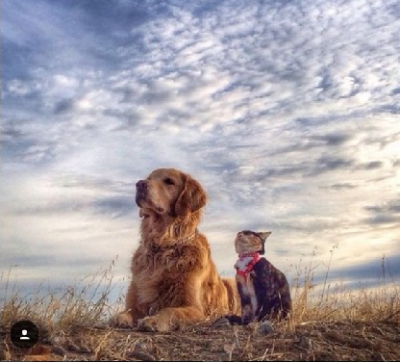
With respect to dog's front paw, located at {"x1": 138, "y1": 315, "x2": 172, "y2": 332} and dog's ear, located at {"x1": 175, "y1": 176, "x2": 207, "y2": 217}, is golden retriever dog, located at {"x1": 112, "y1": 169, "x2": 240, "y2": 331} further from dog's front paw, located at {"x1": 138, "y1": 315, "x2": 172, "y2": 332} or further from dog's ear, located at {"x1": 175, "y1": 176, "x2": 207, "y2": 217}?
dog's front paw, located at {"x1": 138, "y1": 315, "x2": 172, "y2": 332}

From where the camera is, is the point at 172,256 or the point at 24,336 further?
the point at 172,256

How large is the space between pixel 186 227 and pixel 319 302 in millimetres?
2146

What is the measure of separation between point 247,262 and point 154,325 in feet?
4.30

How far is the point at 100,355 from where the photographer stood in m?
6.00

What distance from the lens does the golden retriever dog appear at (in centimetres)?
846

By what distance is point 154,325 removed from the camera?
743 centimetres

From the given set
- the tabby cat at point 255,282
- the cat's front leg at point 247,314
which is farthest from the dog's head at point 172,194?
the cat's front leg at point 247,314

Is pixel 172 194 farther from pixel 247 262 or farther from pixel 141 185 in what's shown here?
pixel 247 262

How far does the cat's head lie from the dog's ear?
1.28 m

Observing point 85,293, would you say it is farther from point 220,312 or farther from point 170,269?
point 220,312

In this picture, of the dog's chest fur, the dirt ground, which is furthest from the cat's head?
the dog's chest fur

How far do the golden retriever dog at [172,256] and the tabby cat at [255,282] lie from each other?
0.70 metres

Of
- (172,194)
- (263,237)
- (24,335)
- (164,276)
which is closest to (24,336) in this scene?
(24,335)

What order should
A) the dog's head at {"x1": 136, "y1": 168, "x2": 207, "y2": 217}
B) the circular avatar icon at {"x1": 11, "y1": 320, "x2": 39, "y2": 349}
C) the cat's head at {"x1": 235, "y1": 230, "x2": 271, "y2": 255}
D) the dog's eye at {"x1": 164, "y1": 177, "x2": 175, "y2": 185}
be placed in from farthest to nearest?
the dog's eye at {"x1": 164, "y1": 177, "x2": 175, "y2": 185}, the dog's head at {"x1": 136, "y1": 168, "x2": 207, "y2": 217}, the cat's head at {"x1": 235, "y1": 230, "x2": 271, "y2": 255}, the circular avatar icon at {"x1": 11, "y1": 320, "x2": 39, "y2": 349}
